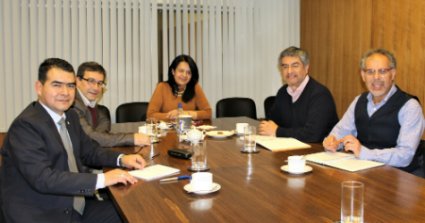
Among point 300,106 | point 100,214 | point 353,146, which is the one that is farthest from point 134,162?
point 300,106

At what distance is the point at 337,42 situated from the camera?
5562 mm

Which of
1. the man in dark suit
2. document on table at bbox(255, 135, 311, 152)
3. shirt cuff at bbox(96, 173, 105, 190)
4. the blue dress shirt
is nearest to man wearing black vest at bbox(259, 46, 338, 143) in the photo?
document on table at bbox(255, 135, 311, 152)

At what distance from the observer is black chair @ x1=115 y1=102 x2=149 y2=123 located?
197 inches

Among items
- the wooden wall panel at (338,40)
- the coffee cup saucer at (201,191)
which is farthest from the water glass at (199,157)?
the wooden wall panel at (338,40)

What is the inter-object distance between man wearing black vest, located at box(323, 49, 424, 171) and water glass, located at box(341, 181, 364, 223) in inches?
41.0

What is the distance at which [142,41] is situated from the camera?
19.5ft

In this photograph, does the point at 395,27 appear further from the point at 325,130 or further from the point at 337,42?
the point at 325,130

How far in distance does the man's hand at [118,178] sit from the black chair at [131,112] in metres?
2.98

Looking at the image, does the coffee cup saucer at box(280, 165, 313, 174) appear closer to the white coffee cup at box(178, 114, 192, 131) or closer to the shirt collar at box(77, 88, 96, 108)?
the white coffee cup at box(178, 114, 192, 131)

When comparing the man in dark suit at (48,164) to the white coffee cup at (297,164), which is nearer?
the man in dark suit at (48,164)

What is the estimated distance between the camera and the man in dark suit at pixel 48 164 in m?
2.02

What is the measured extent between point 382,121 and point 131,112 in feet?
9.84

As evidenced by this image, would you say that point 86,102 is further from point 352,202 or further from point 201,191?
point 352,202

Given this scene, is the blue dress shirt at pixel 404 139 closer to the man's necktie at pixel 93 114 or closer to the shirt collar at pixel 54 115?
the shirt collar at pixel 54 115
